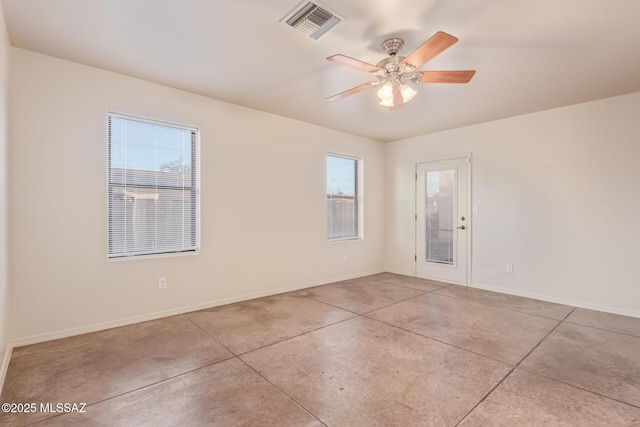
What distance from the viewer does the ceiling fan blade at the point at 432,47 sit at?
1925 millimetres

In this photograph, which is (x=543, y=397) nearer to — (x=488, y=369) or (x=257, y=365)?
(x=488, y=369)

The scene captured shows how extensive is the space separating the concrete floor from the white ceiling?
8.68ft

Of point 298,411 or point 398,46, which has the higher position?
point 398,46

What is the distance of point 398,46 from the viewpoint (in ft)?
8.39

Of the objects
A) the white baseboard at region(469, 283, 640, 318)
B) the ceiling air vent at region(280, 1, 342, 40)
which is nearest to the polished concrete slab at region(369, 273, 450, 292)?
the white baseboard at region(469, 283, 640, 318)

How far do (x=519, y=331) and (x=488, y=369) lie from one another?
3.51ft

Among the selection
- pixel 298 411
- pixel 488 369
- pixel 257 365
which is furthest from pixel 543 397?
pixel 257 365

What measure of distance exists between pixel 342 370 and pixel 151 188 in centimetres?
280

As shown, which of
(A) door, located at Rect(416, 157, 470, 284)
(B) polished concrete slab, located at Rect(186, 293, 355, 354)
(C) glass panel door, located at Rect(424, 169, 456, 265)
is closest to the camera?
(B) polished concrete slab, located at Rect(186, 293, 355, 354)

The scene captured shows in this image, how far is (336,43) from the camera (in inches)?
102

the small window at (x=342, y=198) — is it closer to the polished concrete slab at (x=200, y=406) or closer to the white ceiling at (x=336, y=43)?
the white ceiling at (x=336, y=43)

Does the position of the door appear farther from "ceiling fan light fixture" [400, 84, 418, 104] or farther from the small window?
"ceiling fan light fixture" [400, 84, 418, 104]

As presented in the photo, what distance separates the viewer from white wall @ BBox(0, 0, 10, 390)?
7.37 feet

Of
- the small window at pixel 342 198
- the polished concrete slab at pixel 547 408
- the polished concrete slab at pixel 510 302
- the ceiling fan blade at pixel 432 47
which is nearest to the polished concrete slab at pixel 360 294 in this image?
the polished concrete slab at pixel 510 302
